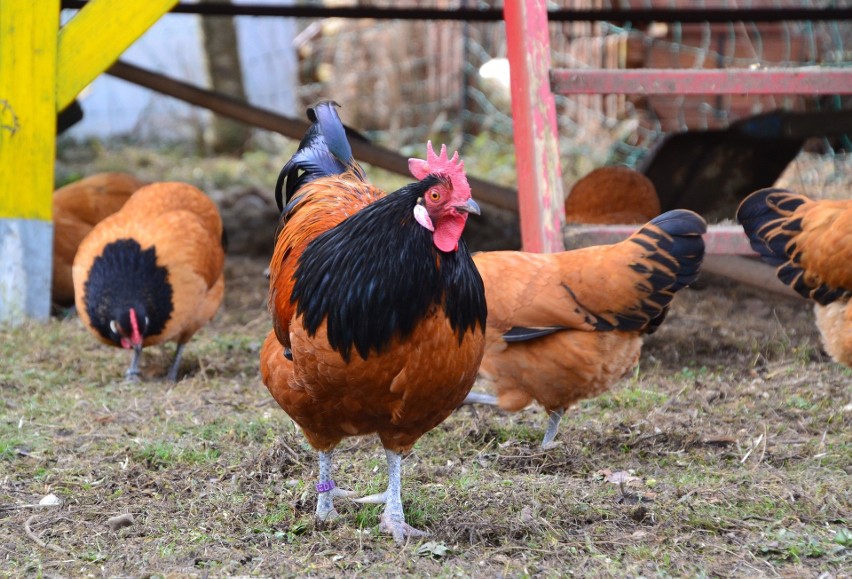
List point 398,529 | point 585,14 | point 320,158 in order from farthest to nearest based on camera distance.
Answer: point 585,14
point 320,158
point 398,529

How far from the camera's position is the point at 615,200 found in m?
6.87

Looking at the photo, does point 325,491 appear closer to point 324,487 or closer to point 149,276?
point 324,487

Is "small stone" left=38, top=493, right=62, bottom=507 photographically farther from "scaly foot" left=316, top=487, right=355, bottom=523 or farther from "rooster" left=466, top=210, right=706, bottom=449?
"rooster" left=466, top=210, right=706, bottom=449

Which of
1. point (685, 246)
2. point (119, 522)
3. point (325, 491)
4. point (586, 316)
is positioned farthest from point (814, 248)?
point (119, 522)

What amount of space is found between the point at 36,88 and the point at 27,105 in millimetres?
124

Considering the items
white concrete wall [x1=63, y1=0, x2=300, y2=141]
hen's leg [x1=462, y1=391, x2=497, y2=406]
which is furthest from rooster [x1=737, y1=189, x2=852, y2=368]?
white concrete wall [x1=63, y1=0, x2=300, y2=141]

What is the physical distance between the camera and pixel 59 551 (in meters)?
3.02

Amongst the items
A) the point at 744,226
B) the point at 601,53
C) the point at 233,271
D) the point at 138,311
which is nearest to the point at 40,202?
the point at 138,311

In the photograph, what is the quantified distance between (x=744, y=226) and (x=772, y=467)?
146 cm

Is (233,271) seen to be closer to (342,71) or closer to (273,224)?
(273,224)

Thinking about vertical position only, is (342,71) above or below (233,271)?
above

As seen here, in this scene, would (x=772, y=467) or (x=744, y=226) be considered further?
(x=744, y=226)

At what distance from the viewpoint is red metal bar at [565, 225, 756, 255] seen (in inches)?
190

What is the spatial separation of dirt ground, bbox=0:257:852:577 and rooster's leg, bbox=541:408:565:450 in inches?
2.8
